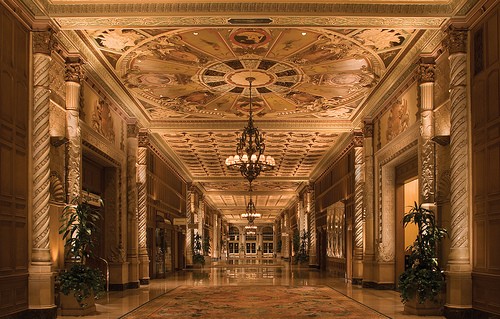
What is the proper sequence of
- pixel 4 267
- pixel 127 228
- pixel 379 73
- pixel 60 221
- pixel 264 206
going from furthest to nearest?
pixel 264 206 → pixel 127 228 → pixel 379 73 → pixel 60 221 → pixel 4 267

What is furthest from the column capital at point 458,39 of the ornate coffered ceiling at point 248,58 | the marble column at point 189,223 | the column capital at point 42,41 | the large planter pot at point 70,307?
the marble column at point 189,223

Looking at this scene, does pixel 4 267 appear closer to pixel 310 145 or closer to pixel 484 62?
pixel 484 62

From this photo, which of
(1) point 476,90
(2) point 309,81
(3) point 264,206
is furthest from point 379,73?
(3) point 264,206

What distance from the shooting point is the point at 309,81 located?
13.8 metres

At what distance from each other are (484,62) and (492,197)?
6.14 ft

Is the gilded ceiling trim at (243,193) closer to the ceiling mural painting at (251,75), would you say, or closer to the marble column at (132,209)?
the ceiling mural painting at (251,75)

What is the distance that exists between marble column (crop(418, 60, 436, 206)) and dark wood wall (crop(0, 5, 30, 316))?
6468 mm

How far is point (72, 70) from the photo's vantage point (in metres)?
10.7

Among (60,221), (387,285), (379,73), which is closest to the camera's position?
(60,221)

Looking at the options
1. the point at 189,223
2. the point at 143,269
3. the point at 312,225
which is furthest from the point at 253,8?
the point at 312,225

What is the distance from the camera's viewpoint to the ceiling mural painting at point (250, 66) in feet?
34.9

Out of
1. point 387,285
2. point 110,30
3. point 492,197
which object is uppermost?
point 110,30

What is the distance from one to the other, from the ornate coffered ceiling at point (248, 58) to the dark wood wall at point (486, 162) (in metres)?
0.73

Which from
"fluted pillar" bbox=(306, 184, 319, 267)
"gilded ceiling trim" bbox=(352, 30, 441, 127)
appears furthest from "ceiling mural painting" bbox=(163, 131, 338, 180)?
"gilded ceiling trim" bbox=(352, 30, 441, 127)
